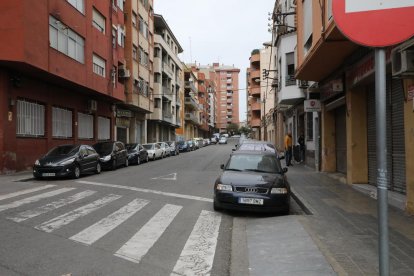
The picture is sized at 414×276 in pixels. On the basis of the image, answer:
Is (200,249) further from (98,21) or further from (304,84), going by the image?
(98,21)

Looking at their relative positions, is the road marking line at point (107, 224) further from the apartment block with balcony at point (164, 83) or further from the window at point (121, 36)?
the apartment block with balcony at point (164, 83)

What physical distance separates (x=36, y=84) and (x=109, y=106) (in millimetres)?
12208

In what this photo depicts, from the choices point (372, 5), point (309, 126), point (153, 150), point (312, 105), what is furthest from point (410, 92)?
point (153, 150)

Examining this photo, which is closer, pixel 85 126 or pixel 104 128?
pixel 85 126

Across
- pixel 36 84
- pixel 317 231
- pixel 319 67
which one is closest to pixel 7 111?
pixel 36 84

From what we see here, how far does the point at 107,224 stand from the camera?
835cm

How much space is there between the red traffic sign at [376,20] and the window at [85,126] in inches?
1040

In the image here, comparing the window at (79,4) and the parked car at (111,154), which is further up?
the window at (79,4)

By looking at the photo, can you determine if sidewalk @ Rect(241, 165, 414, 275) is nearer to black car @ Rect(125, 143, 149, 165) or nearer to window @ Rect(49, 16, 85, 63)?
window @ Rect(49, 16, 85, 63)

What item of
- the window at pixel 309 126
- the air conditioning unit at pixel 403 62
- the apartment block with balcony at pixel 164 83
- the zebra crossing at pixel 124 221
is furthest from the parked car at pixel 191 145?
the air conditioning unit at pixel 403 62

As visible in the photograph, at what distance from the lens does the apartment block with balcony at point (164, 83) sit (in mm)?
49781

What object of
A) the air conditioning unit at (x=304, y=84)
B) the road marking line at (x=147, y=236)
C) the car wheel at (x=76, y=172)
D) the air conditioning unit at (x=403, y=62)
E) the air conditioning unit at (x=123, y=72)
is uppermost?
the air conditioning unit at (x=123, y=72)

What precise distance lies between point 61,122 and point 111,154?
14.0 ft

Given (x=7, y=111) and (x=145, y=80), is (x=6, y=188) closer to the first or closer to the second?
(x=7, y=111)
